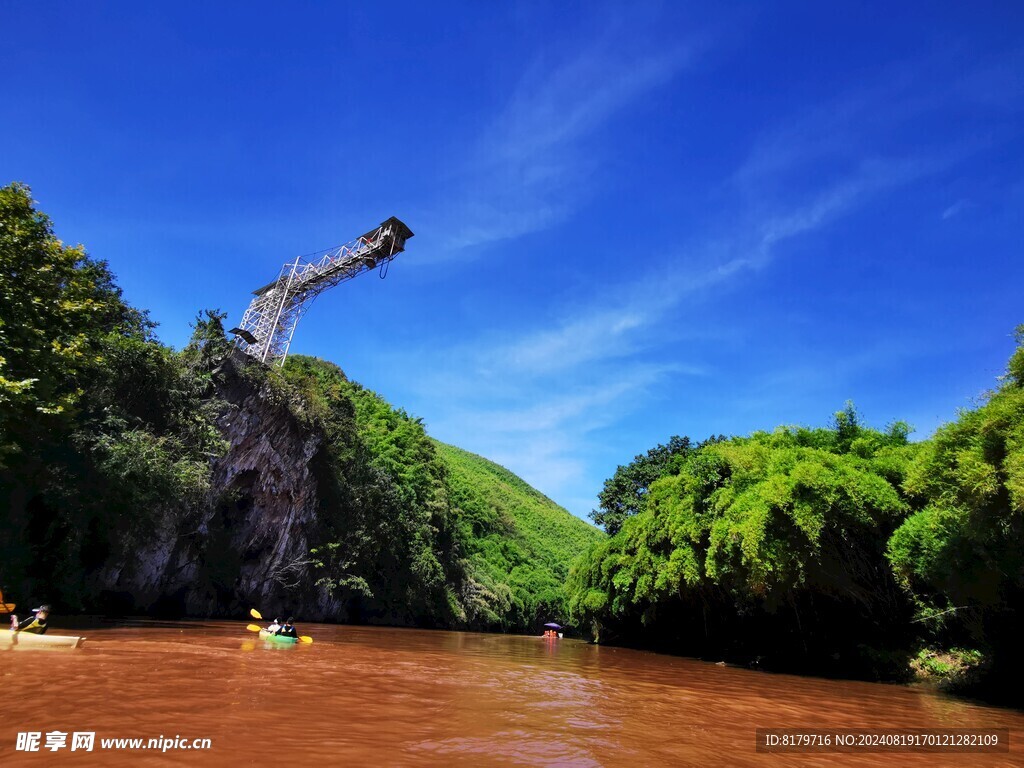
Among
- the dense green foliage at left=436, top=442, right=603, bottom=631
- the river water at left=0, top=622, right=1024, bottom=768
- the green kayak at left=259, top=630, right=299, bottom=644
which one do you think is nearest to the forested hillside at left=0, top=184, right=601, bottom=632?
the dense green foliage at left=436, top=442, right=603, bottom=631

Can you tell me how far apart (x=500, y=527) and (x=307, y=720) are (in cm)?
7362

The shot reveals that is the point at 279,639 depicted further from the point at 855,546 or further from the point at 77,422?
the point at 855,546

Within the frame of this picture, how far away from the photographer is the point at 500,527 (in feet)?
260

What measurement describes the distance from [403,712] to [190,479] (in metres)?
17.1

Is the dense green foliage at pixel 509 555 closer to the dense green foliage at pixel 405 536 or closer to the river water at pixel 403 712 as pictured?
the dense green foliage at pixel 405 536

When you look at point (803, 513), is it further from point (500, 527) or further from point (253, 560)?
point (500, 527)

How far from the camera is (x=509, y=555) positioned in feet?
241

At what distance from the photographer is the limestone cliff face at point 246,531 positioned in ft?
94.3

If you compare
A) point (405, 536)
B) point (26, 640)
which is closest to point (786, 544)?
point (26, 640)

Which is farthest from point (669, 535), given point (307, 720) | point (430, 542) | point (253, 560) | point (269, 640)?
point (430, 542)

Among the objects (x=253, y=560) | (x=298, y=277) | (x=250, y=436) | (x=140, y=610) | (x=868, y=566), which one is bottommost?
(x=140, y=610)

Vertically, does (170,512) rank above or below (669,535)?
below

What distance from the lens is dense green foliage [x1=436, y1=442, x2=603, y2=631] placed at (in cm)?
5754

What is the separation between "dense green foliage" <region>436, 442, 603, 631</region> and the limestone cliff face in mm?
21319
